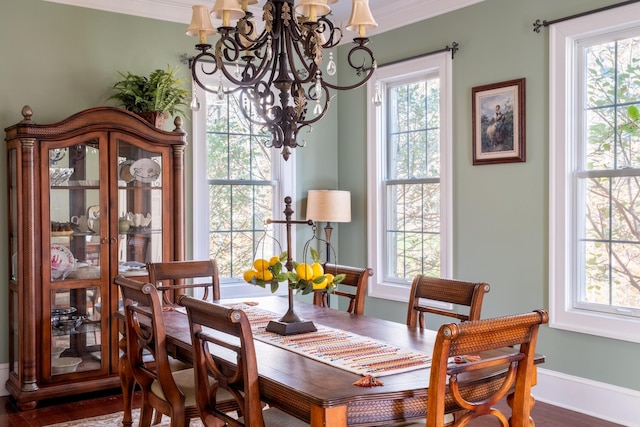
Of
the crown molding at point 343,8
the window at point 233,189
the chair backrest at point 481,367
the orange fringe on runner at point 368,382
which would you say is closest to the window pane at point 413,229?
the window at point 233,189

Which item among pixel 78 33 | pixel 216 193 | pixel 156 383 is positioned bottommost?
pixel 156 383

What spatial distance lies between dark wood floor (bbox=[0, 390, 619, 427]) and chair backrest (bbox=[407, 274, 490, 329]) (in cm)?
106

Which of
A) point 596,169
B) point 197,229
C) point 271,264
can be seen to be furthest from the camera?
point 197,229

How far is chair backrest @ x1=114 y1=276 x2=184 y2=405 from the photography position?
2596 millimetres

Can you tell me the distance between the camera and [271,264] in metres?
2.70

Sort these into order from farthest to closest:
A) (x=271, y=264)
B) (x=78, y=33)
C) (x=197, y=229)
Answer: (x=197, y=229)
(x=78, y=33)
(x=271, y=264)

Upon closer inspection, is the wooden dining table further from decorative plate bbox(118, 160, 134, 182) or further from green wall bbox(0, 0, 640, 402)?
decorative plate bbox(118, 160, 134, 182)

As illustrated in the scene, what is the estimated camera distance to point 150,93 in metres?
4.47

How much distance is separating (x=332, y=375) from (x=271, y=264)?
2.51 feet

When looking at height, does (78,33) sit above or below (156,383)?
above

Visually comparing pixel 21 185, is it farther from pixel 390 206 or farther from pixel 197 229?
pixel 390 206

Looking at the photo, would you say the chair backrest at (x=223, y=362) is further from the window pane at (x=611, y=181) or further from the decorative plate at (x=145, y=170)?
the window pane at (x=611, y=181)

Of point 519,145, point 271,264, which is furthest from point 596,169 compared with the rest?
point 271,264

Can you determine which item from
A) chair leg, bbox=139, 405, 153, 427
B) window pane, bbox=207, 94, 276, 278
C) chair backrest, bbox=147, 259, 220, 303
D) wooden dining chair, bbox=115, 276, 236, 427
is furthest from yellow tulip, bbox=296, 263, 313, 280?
window pane, bbox=207, 94, 276, 278
